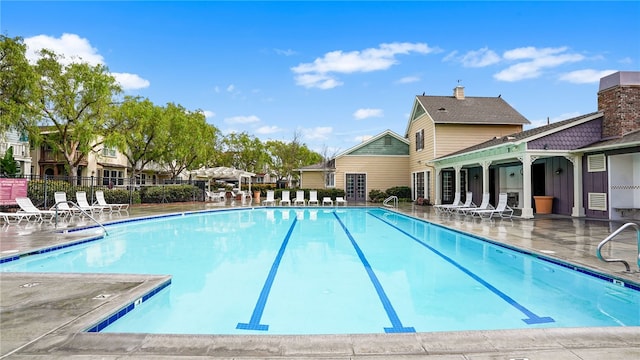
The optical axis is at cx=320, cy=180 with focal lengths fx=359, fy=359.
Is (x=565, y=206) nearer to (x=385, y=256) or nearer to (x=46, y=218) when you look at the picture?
(x=385, y=256)

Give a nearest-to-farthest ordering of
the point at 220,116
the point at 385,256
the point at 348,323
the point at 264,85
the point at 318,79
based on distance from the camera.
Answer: the point at 348,323 < the point at 385,256 < the point at 264,85 < the point at 318,79 < the point at 220,116

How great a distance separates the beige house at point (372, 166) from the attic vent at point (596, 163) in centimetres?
1348

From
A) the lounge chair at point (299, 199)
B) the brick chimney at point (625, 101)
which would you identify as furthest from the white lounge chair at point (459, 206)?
the lounge chair at point (299, 199)

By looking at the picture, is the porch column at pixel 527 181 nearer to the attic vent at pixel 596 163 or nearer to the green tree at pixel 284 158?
the attic vent at pixel 596 163

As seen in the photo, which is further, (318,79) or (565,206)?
(318,79)

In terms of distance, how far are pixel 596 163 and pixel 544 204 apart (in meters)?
2.98

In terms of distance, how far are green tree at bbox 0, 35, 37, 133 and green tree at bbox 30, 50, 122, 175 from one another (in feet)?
5.69

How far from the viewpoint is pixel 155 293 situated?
4867 mm

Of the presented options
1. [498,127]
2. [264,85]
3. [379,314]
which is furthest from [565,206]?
[264,85]

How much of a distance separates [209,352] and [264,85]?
76.1 feet

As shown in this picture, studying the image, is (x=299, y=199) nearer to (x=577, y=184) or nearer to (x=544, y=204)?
(x=544, y=204)

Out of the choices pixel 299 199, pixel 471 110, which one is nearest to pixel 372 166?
pixel 299 199

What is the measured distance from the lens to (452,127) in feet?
67.3

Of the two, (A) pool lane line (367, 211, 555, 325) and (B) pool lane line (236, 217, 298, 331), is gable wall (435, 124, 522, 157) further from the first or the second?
(B) pool lane line (236, 217, 298, 331)
